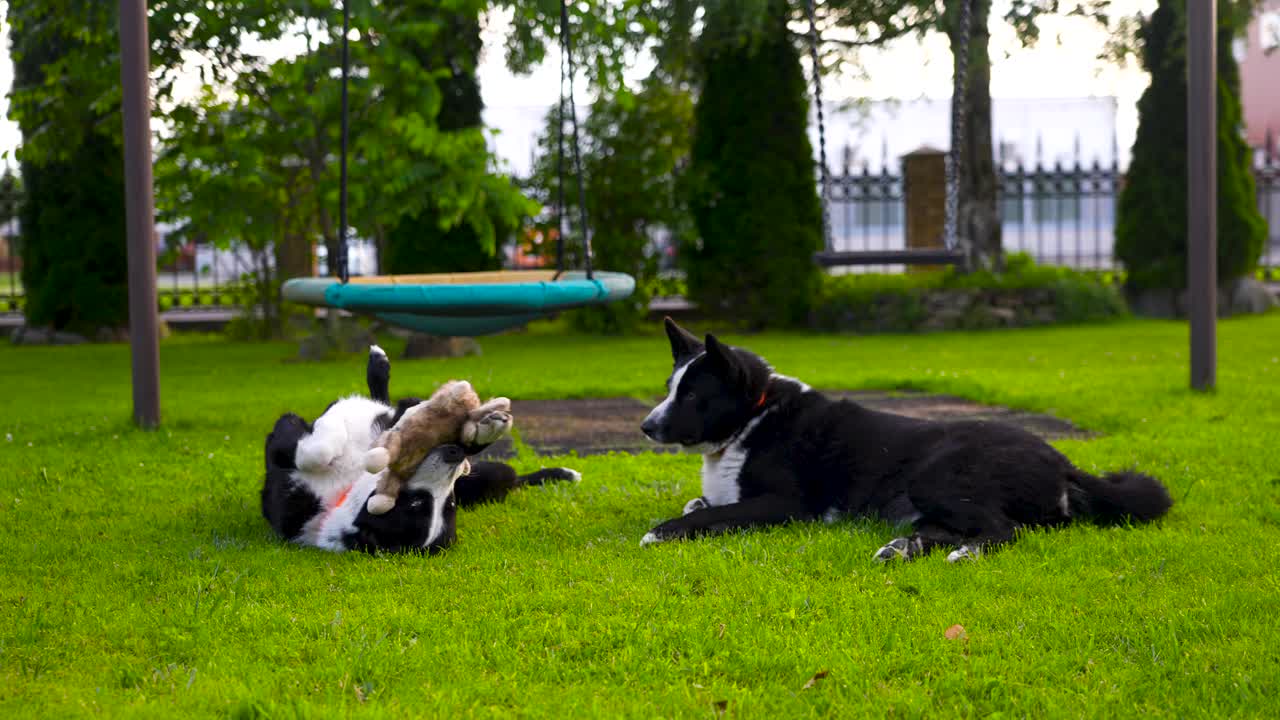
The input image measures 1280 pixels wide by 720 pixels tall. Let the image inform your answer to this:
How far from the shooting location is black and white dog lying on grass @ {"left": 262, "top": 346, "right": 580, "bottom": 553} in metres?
3.82

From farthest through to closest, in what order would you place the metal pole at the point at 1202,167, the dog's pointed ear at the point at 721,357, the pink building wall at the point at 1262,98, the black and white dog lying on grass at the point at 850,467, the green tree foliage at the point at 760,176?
the pink building wall at the point at 1262,98, the green tree foliage at the point at 760,176, the metal pole at the point at 1202,167, the dog's pointed ear at the point at 721,357, the black and white dog lying on grass at the point at 850,467

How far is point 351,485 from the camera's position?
4.01m

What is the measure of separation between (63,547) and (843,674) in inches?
105

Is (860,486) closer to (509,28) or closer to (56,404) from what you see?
(56,404)

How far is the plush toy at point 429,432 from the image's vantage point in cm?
366

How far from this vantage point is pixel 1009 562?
11.9 ft

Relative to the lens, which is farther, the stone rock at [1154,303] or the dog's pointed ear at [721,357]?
the stone rock at [1154,303]

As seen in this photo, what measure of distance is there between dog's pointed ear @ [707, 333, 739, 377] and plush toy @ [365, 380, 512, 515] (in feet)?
2.84

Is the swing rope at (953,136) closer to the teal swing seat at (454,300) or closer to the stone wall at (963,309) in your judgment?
the teal swing seat at (454,300)

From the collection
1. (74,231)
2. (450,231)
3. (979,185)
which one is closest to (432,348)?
(450,231)

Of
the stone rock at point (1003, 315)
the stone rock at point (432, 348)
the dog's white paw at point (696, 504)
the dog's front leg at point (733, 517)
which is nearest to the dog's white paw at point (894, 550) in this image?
the dog's front leg at point (733, 517)

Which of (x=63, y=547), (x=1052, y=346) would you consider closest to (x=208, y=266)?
(x=1052, y=346)

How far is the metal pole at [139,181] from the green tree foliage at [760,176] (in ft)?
28.5

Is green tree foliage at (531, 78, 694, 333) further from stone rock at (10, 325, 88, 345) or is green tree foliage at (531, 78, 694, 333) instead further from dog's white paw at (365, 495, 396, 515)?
dog's white paw at (365, 495, 396, 515)
